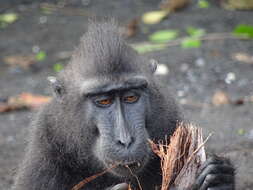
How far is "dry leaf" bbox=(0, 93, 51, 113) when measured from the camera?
356 inches

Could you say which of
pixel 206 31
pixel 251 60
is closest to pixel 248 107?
Result: pixel 251 60

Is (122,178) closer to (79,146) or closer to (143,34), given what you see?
(79,146)

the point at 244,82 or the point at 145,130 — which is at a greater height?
the point at 145,130

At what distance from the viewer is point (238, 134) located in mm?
7926

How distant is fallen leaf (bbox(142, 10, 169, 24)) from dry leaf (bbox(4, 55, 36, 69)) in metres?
2.47

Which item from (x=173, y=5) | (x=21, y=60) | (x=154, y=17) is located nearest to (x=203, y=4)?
(x=173, y=5)

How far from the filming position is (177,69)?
9.84 meters

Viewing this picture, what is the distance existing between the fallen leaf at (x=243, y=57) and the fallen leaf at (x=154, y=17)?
207 centimetres

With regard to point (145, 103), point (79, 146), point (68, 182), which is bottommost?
point (68, 182)

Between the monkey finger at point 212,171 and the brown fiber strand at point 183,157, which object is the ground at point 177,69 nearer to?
the monkey finger at point 212,171

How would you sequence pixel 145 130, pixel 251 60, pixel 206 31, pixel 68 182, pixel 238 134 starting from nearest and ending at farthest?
pixel 145 130
pixel 68 182
pixel 238 134
pixel 251 60
pixel 206 31

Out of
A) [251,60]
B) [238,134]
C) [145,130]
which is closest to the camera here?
[145,130]

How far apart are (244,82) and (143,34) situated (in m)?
2.52

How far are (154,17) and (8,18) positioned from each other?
3.15 metres
